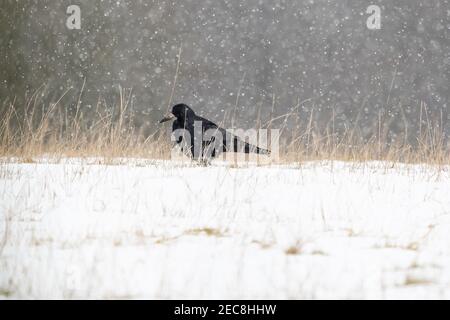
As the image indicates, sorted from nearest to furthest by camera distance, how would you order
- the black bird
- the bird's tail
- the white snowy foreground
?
the white snowy foreground → the black bird → the bird's tail

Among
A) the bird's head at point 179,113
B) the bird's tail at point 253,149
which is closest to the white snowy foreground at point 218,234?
the bird's tail at point 253,149

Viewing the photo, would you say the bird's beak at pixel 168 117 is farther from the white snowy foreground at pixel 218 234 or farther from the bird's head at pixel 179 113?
the white snowy foreground at pixel 218 234

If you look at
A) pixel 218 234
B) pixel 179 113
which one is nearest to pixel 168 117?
pixel 179 113

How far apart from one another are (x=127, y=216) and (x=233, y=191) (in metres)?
1.04

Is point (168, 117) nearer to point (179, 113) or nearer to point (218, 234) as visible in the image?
point (179, 113)

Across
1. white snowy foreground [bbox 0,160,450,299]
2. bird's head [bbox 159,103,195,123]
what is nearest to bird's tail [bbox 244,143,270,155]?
bird's head [bbox 159,103,195,123]

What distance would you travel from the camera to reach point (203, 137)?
21.1 feet

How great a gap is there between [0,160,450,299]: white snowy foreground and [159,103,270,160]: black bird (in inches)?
50.6

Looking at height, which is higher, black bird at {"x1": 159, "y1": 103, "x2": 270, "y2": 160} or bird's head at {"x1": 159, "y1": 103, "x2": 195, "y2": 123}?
bird's head at {"x1": 159, "y1": 103, "x2": 195, "y2": 123}

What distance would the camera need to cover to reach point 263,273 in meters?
2.42

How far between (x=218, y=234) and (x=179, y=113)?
3.78 metres

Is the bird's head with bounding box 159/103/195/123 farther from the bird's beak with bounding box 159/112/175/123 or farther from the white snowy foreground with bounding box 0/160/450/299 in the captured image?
the white snowy foreground with bounding box 0/160/450/299

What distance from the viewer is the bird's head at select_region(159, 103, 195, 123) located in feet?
21.8

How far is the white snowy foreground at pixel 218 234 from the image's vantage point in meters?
2.29
